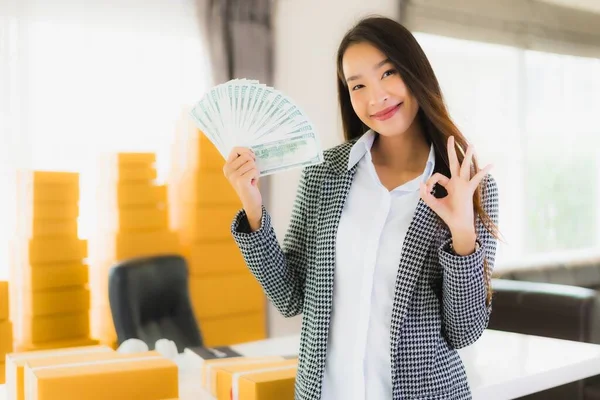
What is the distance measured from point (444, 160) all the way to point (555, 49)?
4.59 metres

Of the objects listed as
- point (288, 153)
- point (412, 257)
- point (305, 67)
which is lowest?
point (412, 257)

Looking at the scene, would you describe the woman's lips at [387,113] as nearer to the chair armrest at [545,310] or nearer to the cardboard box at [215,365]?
the cardboard box at [215,365]

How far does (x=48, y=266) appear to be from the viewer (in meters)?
3.44

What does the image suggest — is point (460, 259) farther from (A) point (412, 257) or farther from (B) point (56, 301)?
(B) point (56, 301)

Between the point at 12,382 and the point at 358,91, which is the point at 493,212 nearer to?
the point at 358,91

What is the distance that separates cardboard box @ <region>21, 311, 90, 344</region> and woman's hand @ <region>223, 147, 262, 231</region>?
2.40 metres

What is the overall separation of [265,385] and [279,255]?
0.29 metres

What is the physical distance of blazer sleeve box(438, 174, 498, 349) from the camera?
1224 mm

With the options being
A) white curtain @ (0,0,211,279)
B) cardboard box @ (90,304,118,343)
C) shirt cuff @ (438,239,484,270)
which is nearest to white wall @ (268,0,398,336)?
white curtain @ (0,0,211,279)

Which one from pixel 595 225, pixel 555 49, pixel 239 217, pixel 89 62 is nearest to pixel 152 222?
pixel 89 62

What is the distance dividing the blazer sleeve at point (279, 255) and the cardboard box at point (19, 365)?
1.72ft

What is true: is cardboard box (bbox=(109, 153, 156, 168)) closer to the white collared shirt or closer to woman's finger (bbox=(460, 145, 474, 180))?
the white collared shirt

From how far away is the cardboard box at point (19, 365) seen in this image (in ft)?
4.96

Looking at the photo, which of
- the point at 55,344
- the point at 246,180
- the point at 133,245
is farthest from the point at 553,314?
the point at 55,344
